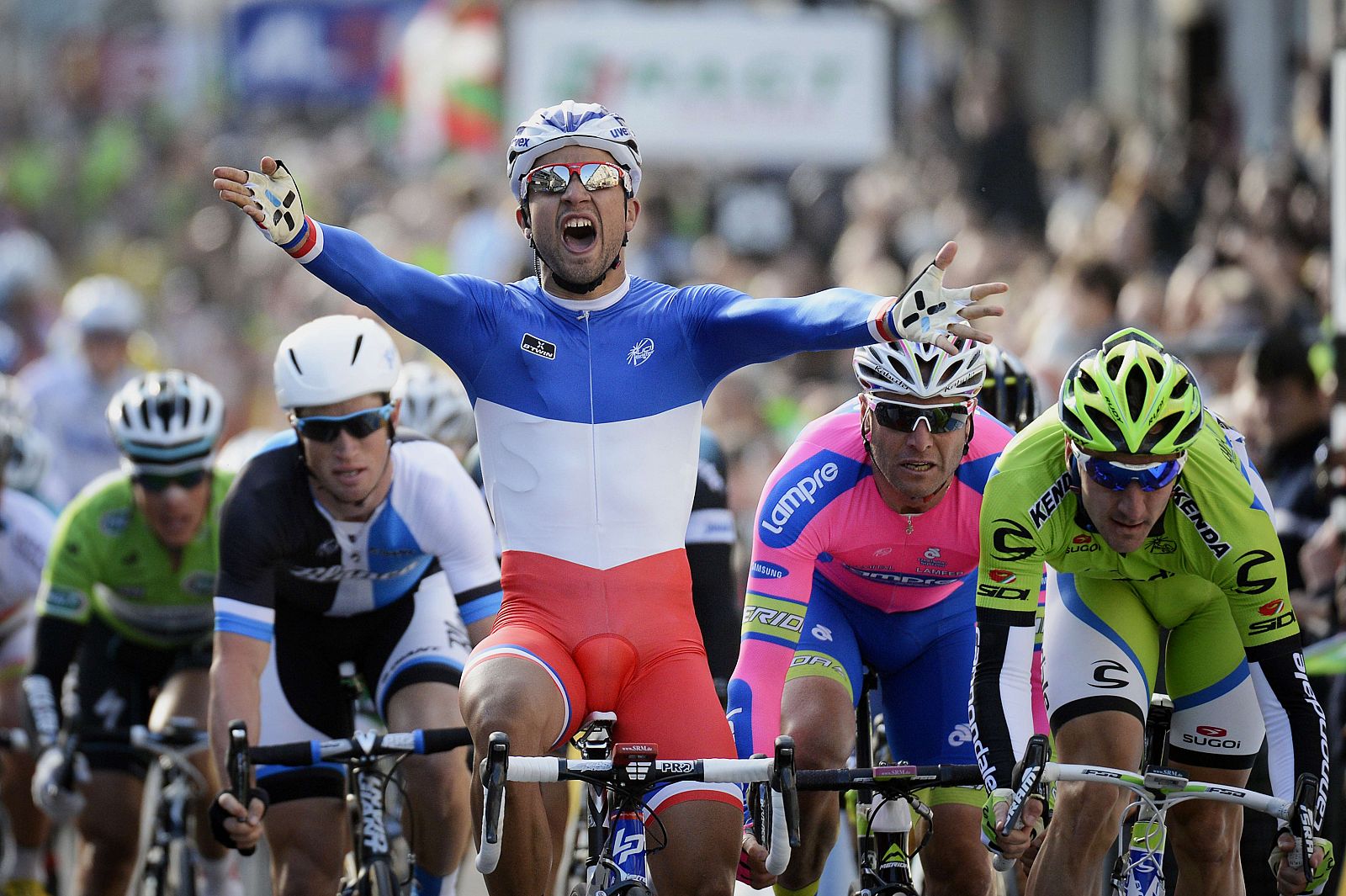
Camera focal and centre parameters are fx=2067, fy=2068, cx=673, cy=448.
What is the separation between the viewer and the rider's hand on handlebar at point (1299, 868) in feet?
19.6

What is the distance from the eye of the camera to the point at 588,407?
603 centimetres

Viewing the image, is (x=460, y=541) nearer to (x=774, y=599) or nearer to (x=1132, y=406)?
(x=774, y=599)

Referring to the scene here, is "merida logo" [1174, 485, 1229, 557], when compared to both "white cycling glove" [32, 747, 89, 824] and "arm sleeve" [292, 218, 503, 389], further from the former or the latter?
"white cycling glove" [32, 747, 89, 824]

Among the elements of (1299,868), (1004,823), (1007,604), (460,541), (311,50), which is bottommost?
(1299,868)

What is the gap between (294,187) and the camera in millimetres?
5895

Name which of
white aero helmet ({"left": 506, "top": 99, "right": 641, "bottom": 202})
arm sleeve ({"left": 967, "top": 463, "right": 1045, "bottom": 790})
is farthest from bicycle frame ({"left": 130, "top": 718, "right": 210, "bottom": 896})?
arm sleeve ({"left": 967, "top": 463, "right": 1045, "bottom": 790})

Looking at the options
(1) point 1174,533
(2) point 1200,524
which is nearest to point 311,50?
(1) point 1174,533

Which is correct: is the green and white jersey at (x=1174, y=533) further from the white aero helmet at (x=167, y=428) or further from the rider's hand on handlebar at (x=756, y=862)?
the white aero helmet at (x=167, y=428)

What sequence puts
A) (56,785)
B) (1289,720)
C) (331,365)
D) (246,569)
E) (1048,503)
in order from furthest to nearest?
1. (56,785)
2. (331,365)
3. (246,569)
4. (1048,503)
5. (1289,720)

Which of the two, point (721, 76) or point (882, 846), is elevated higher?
point (721, 76)

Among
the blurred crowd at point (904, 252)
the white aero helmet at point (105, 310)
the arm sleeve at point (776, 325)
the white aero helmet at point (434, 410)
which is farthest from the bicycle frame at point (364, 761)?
the white aero helmet at point (105, 310)

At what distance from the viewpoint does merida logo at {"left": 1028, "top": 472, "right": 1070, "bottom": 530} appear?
6.34 metres

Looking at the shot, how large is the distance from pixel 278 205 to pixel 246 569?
1.78 metres

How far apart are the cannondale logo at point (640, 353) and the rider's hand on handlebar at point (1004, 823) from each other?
161 centimetres
